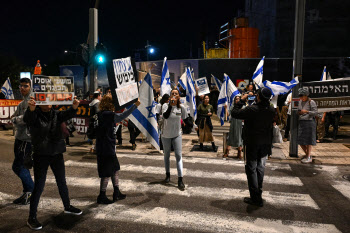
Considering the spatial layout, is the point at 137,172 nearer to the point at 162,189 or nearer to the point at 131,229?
the point at 162,189

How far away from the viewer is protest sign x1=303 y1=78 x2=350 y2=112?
28.2 ft

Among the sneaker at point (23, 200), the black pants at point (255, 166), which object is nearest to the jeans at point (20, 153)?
the sneaker at point (23, 200)

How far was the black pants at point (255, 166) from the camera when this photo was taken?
5188 millimetres

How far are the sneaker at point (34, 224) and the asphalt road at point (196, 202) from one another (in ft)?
0.29

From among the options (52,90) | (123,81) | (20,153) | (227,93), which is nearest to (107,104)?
(123,81)

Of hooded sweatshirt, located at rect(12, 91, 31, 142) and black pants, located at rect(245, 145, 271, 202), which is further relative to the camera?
black pants, located at rect(245, 145, 271, 202)

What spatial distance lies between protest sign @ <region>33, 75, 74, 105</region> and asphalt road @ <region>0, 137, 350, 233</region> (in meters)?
1.78

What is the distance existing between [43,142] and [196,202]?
2.72m

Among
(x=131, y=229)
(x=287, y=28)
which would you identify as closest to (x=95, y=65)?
(x=131, y=229)

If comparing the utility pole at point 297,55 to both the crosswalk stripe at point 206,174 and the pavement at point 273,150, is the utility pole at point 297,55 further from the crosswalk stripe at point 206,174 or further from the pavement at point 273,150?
the crosswalk stripe at point 206,174

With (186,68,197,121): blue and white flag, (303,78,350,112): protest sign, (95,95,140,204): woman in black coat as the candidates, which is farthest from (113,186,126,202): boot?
(303,78,350,112): protest sign

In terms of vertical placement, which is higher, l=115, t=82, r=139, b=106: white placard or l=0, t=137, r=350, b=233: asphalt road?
l=115, t=82, r=139, b=106: white placard

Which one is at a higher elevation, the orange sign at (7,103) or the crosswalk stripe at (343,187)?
the orange sign at (7,103)

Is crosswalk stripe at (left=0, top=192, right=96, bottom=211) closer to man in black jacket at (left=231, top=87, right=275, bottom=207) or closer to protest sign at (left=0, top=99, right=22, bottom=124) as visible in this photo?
man in black jacket at (left=231, top=87, right=275, bottom=207)
